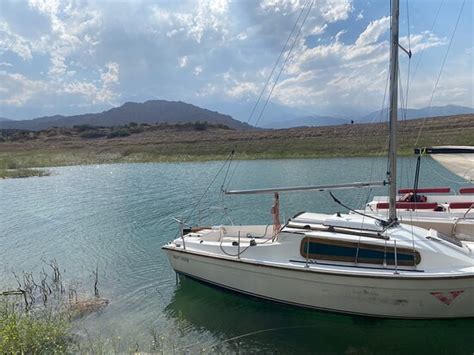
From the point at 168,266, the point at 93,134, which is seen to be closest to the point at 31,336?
the point at 168,266

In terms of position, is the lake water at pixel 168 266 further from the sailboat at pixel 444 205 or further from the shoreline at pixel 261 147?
the shoreline at pixel 261 147

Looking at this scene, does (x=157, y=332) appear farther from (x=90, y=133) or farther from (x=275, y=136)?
(x=90, y=133)

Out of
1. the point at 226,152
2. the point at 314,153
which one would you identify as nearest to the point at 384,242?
the point at 314,153

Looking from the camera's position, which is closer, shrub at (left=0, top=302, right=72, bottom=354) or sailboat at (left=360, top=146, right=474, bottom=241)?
shrub at (left=0, top=302, right=72, bottom=354)

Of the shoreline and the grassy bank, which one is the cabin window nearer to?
the shoreline

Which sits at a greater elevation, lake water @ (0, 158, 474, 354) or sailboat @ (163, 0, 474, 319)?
sailboat @ (163, 0, 474, 319)

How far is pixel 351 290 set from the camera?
37.3 feet

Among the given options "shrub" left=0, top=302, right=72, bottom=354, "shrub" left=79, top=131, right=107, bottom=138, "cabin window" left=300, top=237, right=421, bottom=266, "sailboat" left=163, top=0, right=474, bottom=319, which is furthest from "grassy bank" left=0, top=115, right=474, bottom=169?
"shrub" left=0, top=302, right=72, bottom=354

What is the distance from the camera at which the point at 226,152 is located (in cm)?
7462

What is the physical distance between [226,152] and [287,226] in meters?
62.0

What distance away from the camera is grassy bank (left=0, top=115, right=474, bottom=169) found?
206ft

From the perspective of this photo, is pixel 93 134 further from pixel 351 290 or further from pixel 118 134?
pixel 351 290

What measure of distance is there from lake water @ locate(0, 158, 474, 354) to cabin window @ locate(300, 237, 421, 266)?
1.72 meters

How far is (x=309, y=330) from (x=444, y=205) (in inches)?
403
